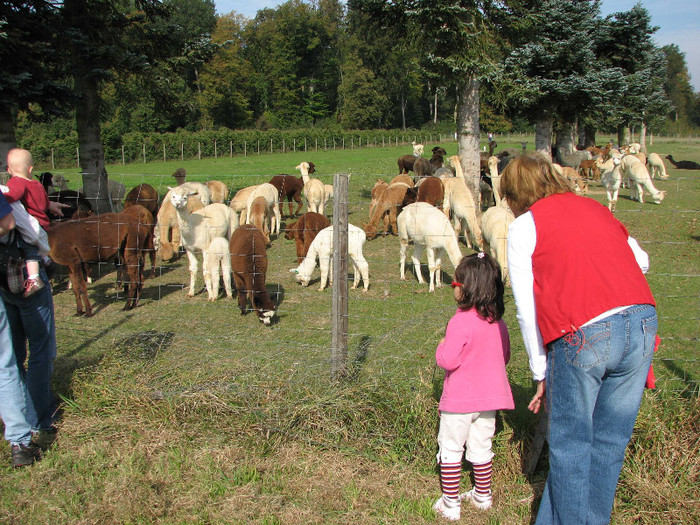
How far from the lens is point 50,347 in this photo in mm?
4324

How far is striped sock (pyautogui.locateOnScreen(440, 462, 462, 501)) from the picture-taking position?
3322mm

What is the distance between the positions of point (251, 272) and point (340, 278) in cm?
423

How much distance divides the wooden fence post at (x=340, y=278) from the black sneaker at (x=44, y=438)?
2.29m

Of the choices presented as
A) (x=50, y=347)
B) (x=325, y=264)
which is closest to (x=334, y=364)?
(x=50, y=347)

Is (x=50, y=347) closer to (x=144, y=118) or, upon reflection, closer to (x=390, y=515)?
(x=390, y=515)

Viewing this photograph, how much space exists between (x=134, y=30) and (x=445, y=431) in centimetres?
1540

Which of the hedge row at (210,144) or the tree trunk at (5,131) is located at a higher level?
the hedge row at (210,144)

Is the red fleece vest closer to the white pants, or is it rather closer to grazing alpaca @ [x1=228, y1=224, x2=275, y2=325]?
the white pants

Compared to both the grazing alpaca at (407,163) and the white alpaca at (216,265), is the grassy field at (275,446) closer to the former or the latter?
the white alpaca at (216,265)

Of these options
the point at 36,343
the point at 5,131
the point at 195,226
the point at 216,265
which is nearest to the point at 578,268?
the point at 36,343

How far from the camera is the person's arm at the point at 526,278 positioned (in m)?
2.72

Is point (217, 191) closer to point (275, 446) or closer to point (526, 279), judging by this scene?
point (275, 446)

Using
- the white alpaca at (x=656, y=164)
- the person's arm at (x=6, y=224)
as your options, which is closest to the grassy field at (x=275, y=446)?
the person's arm at (x=6, y=224)

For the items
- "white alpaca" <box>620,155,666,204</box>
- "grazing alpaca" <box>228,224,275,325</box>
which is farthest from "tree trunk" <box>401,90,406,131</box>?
"grazing alpaca" <box>228,224,275,325</box>
